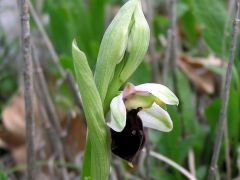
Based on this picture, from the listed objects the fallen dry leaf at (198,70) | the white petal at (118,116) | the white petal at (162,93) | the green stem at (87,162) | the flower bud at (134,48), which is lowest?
the fallen dry leaf at (198,70)

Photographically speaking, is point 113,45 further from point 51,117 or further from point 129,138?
point 51,117

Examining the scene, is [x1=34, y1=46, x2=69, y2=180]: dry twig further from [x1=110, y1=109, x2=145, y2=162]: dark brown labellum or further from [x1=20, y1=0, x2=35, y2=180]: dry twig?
[x1=110, y1=109, x2=145, y2=162]: dark brown labellum

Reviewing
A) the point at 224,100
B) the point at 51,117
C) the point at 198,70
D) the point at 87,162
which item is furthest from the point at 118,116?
the point at 198,70

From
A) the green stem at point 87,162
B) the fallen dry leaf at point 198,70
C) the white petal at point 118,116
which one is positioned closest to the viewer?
the white petal at point 118,116

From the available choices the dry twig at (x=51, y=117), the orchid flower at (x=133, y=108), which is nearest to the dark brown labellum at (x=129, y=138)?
the orchid flower at (x=133, y=108)

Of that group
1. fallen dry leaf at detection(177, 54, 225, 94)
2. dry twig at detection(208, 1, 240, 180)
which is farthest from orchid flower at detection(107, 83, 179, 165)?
fallen dry leaf at detection(177, 54, 225, 94)

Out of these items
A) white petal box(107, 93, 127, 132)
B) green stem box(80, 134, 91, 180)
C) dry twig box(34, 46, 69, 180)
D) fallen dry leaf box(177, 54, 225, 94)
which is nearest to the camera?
white petal box(107, 93, 127, 132)

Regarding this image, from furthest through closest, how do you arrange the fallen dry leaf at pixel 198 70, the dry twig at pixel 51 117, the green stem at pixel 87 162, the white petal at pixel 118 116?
the fallen dry leaf at pixel 198 70, the dry twig at pixel 51 117, the green stem at pixel 87 162, the white petal at pixel 118 116

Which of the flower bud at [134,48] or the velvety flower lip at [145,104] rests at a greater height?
the flower bud at [134,48]

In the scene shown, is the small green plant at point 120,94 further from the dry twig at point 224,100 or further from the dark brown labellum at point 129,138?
the dry twig at point 224,100
